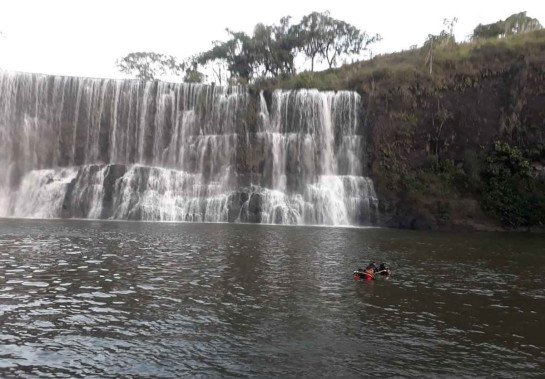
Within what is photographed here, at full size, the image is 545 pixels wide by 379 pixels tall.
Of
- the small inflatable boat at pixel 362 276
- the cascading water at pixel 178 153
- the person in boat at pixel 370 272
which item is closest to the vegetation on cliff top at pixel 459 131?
the cascading water at pixel 178 153

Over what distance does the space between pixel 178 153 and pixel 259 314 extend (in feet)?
A: 121

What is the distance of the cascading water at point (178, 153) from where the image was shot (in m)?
40.3

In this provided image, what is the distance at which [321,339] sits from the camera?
9.25 meters

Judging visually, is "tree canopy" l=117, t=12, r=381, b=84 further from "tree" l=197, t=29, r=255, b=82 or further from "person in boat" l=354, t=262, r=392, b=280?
"person in boat" l=354, t=262, r=392, b=280

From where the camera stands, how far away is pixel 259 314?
10711mm

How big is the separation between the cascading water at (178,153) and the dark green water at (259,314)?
815 inches

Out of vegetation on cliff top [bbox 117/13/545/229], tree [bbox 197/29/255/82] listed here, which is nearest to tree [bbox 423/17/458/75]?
vegetation on cliff top [bbox 117/13/545/229]

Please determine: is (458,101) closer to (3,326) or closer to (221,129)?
(221,129)

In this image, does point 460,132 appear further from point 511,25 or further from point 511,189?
point 511,25

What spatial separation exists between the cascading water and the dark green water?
67.9 feet

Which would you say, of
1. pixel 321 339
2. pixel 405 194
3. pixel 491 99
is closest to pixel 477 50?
pixel 491 99

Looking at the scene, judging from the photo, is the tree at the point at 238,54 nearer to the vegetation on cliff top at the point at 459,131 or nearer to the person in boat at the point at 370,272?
the vegetation on cliff top at the point at 459,131

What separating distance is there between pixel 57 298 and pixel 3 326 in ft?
7.26

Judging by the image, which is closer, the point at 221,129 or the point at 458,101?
the point at 458,101
